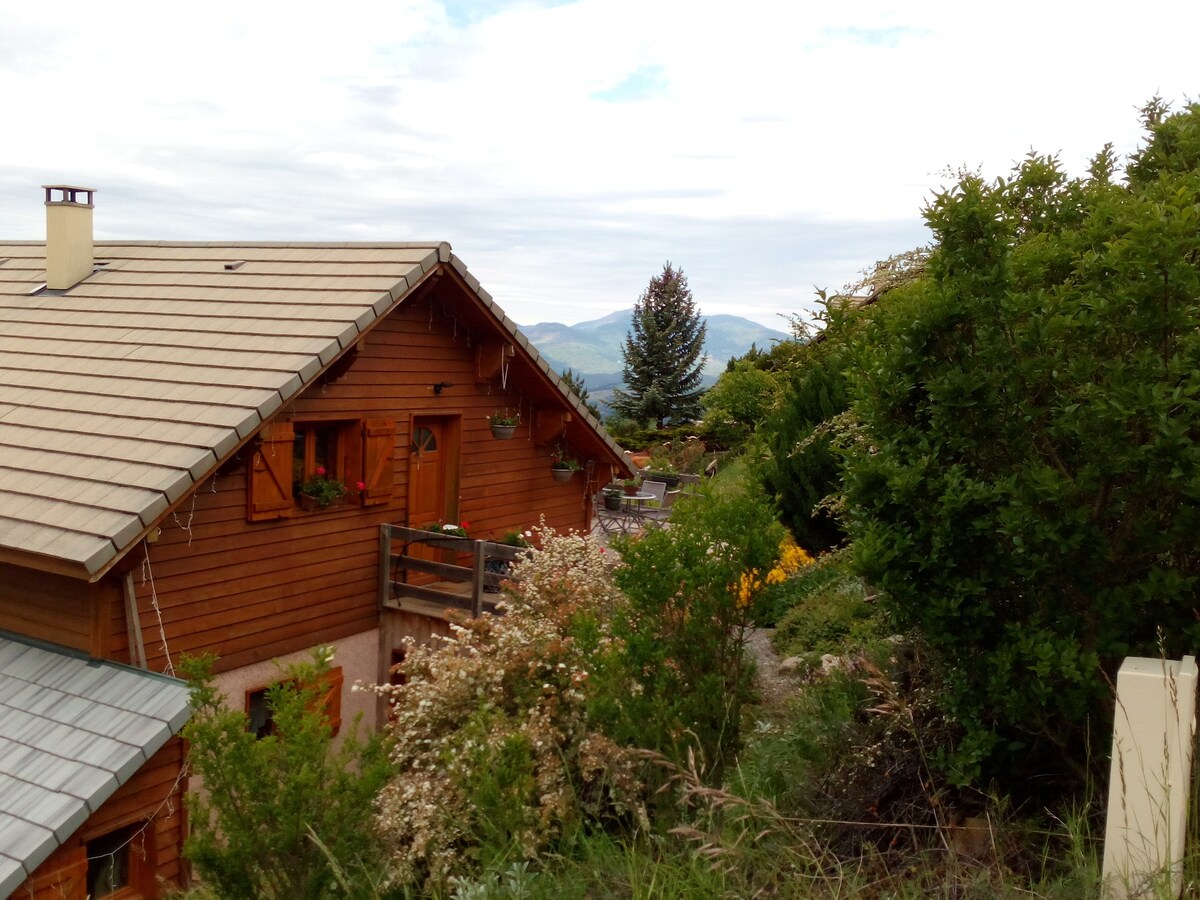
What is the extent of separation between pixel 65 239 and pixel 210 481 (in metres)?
6.37

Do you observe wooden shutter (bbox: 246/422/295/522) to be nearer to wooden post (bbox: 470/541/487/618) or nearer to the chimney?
wooden post (bbox: 470/541/487/618)

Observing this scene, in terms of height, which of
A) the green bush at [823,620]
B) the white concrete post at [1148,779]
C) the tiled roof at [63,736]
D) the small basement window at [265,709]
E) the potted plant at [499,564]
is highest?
the white concrete post at [1148,779]

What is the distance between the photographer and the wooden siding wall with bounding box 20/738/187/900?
7.61 metres

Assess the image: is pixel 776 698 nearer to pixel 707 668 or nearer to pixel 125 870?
pixel 707 668

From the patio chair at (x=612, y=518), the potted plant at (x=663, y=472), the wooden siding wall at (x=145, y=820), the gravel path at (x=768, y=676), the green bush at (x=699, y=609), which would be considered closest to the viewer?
the green bush at (x=699, y=609)

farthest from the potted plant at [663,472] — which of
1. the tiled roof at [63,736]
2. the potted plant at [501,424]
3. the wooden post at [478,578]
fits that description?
the tiled roof at [63,736]

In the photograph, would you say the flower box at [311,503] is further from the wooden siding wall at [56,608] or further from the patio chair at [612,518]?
the patio chair at [612,518]

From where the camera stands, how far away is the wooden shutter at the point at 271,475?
9836mm

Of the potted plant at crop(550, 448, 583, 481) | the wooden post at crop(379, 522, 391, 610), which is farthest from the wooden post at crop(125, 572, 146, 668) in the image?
the potted plant at crop(550, 448, 583, 481)

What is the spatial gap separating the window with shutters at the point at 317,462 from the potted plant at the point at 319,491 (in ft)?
0.23

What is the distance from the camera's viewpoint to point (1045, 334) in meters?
4.24

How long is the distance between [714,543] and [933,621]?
52.0 inches

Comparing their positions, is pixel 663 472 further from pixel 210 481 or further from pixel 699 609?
pixel 699 609

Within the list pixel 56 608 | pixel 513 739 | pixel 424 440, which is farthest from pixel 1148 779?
pixel 424 440
